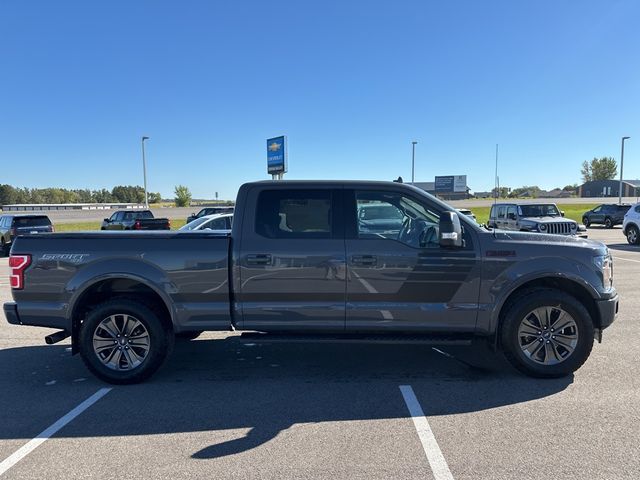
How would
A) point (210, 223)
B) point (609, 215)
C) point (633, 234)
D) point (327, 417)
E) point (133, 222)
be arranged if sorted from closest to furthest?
point (327, 417) → point (210, 223) → point (633, 234) → point (133, 222) → point (609, 215)

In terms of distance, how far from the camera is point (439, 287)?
4297 mm

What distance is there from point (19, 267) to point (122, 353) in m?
1.32

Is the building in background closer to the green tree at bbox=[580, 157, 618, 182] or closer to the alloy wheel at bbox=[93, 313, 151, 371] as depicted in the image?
the green tree at bbox=[580, 157, 618, 182]

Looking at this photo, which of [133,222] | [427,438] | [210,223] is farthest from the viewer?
[133,222]

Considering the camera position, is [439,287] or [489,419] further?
[439,287]

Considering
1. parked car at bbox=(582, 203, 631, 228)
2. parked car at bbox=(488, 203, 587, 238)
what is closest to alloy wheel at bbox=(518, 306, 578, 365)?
parked car at bbox=(488, 203, 587, 238)

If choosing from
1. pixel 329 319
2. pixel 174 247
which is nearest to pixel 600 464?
pixel 329 319

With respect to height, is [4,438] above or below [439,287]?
below

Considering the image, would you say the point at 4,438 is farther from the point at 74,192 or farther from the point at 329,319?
the point at 74,192

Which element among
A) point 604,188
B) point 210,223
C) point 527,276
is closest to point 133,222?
point 210,223

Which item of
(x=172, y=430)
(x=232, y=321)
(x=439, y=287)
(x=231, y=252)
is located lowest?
(x=172, y=430)

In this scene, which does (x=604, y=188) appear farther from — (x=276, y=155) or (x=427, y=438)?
(x=427, y=438)

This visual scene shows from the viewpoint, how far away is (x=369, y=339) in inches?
170

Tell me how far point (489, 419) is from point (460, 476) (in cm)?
90
